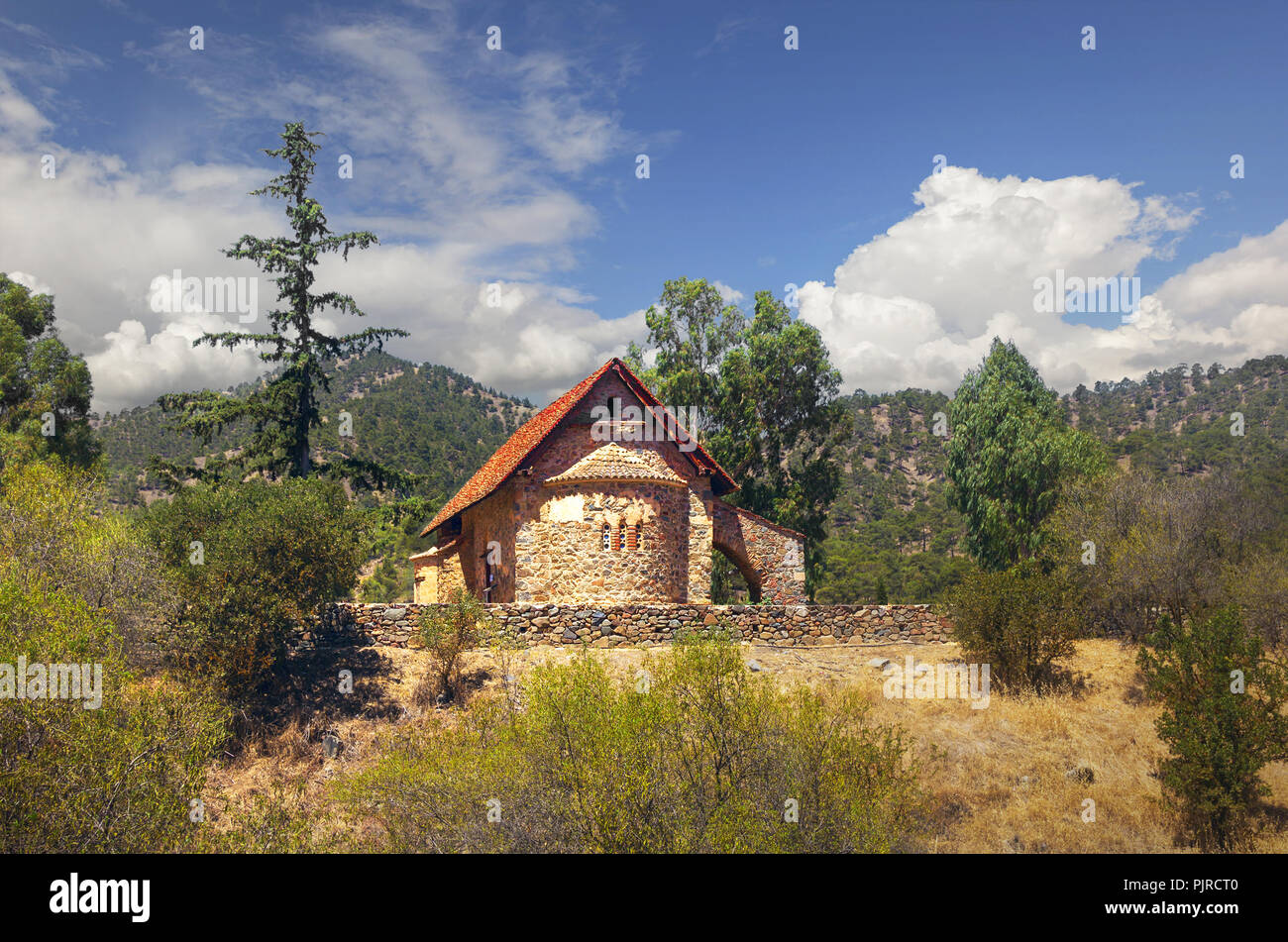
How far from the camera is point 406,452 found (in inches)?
3681

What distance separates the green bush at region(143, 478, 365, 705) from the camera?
15.4 metres

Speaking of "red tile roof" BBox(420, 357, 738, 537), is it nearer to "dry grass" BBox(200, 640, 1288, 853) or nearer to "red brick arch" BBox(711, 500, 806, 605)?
"red brick arch" BBox(711, 500, 806, 605)

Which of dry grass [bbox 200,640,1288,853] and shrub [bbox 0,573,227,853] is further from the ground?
shrub [bbox 0,573,227,853]

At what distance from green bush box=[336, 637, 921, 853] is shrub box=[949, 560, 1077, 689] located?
867 cm

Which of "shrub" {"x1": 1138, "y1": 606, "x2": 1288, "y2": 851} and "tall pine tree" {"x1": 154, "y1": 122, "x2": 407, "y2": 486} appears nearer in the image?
"shrub" {"x1": 1138, "y1": 606, "x2": 1288, "y2": 851}

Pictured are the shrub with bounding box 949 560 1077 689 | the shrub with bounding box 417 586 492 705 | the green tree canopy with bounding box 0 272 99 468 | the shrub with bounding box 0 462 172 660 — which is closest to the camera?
the shrub with bounding box 0 462 172 660

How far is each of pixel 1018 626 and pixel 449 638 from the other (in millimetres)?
14043

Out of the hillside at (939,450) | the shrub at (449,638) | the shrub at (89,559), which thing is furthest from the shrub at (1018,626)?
the hillside at (939,450)

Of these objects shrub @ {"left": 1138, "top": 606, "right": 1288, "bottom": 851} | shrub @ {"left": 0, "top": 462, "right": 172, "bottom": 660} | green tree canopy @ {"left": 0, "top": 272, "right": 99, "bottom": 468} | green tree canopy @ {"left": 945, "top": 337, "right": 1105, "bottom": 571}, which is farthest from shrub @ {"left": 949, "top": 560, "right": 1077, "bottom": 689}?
green tree canopy @ {"left": 0, "top": 272, "right": 99, "bottom": 468}

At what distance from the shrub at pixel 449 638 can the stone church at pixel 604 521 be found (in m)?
2.51
